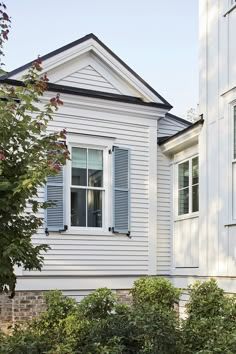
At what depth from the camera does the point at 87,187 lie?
411 inches

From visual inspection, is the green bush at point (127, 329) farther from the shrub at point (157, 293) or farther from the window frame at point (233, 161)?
the window frame at point (233, 161)

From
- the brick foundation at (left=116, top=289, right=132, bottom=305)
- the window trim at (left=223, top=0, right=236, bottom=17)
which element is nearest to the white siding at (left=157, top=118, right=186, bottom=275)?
the brick foundation at (left=116, top=289, right=132, bottom=305)

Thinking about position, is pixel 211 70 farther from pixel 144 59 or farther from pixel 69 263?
pixel 144 59

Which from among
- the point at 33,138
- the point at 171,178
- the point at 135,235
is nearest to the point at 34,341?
the point at 33,138

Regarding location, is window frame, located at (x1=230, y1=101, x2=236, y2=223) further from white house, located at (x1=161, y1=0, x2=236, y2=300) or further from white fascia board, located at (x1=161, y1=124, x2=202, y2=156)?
white fascia board, located at (x1=161, y1=124, x2=202, y2=156)

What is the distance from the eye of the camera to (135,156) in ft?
36.2

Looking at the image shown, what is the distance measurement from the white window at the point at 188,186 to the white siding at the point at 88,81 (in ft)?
7.49

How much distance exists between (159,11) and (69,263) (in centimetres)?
673

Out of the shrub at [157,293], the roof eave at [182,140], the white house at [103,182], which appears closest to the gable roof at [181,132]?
the roof eave at [182,140]

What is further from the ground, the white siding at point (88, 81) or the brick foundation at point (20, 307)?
the white siding at point (88, 81)

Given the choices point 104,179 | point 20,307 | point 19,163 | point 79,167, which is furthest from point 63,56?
point 19,163

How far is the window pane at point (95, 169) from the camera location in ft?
34.6

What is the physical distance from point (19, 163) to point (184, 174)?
22.0 feet

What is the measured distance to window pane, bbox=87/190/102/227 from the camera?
34.4 feet
